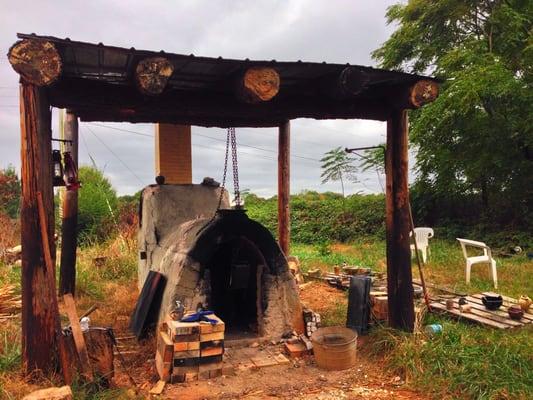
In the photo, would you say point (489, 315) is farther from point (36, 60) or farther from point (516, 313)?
point (36, 60)

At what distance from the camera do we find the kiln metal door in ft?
18.9

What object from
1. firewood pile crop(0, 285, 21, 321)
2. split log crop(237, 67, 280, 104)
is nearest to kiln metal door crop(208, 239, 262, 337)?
split log crop(237, 67, 280, 104)

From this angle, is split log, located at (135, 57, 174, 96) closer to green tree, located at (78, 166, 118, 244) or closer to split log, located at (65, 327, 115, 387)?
split log, located at (65, 327, 115, 387)

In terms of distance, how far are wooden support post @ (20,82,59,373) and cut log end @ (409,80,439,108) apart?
3.53 metres

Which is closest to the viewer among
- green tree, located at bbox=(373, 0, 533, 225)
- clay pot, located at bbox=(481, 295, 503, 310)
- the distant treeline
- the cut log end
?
the cut log end

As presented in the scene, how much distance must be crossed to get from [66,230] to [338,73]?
5373mm

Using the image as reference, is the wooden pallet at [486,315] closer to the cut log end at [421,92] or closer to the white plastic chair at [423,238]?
the cut log end at [421,92]

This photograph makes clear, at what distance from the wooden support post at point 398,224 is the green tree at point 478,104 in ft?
26.0

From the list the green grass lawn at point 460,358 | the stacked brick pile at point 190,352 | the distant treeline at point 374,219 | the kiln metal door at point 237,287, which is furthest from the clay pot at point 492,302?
the distant treeline at point 374,219

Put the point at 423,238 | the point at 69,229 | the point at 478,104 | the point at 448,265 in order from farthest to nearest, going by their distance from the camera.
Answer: the point at 478,104 < the point at 423,238 < the point at 448,265 < the point at 69,229

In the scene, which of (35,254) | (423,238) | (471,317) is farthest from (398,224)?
(423,238)

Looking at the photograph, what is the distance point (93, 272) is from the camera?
9.02m

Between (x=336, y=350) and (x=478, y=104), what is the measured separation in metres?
10.8

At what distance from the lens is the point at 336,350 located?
15.3 ft
